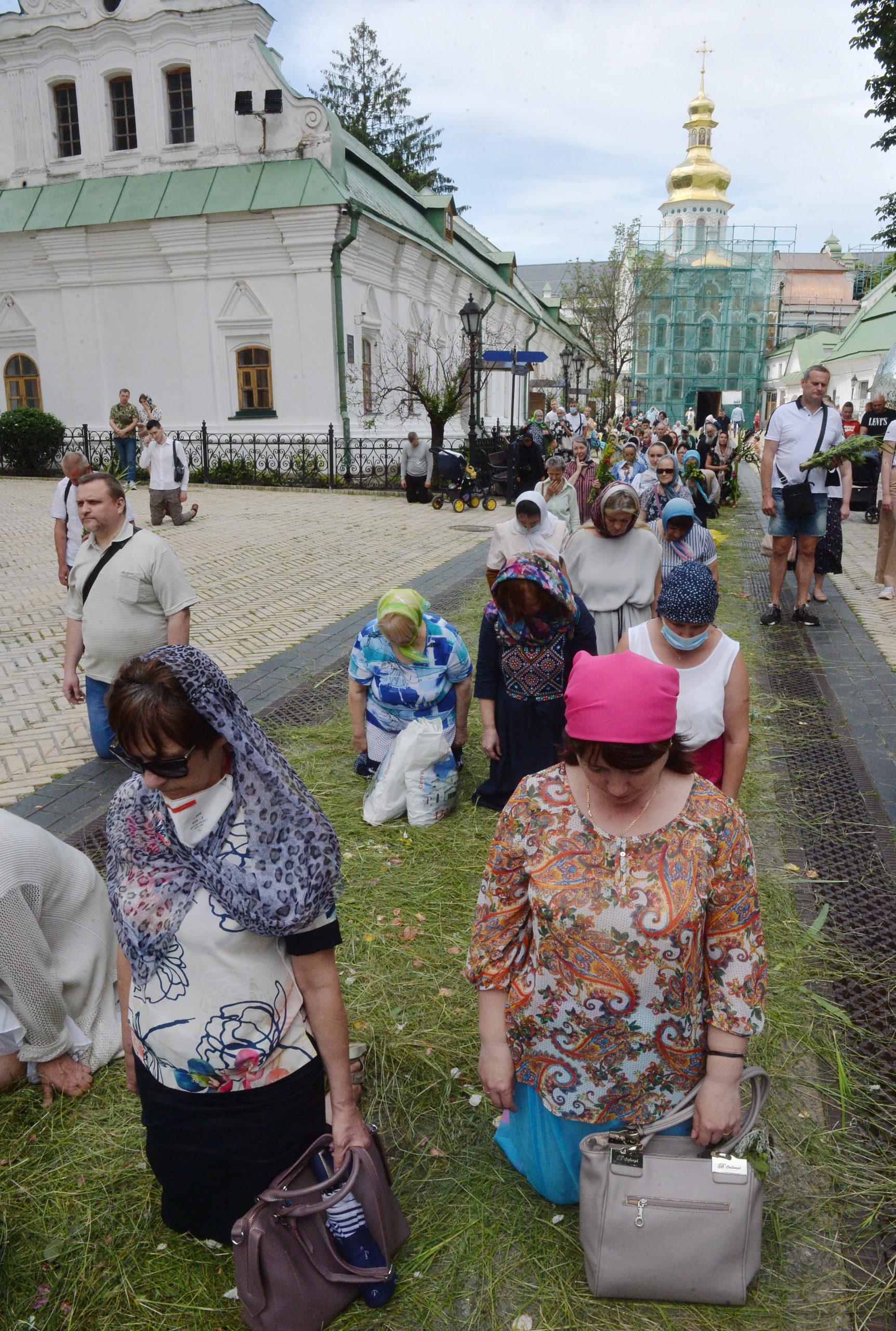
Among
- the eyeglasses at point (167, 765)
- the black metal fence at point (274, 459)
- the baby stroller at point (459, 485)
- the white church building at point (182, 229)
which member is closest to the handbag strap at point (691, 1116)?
the eyeglasses at point (167, 765)

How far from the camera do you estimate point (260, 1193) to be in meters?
2.26

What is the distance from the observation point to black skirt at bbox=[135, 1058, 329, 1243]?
222 centimetres

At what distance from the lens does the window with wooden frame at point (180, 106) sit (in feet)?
78.5

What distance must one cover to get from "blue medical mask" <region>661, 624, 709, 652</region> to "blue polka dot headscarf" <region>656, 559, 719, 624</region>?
61 millimetres

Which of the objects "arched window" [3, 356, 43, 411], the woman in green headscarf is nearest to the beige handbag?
the woman in green headscarf

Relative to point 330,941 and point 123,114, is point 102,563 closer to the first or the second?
point 330,941

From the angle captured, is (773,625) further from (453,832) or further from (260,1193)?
(260,1193)

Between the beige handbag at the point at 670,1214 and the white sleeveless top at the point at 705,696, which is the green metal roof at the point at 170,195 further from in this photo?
the beige handbag at the point at 670,1214

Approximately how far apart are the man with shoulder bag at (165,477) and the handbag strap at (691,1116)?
14755mm

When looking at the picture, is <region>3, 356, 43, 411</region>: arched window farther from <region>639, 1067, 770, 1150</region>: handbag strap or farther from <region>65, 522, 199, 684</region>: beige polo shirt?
<region>639, 1067, 770, 1150</region>: handbag strap

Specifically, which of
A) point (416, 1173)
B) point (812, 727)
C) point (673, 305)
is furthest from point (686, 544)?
point (673, 305)

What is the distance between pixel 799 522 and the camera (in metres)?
8.89

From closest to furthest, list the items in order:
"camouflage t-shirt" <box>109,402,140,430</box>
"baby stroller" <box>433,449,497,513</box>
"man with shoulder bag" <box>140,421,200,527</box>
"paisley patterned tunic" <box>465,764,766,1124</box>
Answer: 1. "paisley patterned tunic" <box>465,764,766,1124</box>
2. "man with shoulder bag" <box>140,421,200,527</box>
3. "camouflage t-shirt" <box>109,402,140,430</box>
4. "baby stroller" <box>433,449,497,513</box>

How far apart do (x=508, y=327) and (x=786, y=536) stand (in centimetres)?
3609
